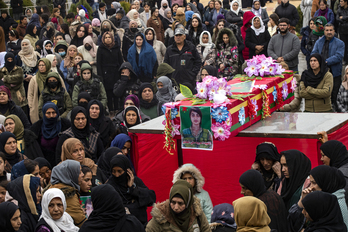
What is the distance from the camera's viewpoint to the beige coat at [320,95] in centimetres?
739

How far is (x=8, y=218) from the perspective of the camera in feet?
13.2

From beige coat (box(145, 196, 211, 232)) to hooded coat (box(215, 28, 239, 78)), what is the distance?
5556 mm

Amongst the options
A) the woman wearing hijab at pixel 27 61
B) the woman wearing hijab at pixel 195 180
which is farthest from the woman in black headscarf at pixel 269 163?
the woman wearing hijab at pixel 27 61

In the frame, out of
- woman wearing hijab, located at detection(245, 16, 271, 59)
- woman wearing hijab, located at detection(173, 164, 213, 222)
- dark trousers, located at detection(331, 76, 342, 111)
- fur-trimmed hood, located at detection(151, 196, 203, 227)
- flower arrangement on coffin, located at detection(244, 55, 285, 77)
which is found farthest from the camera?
woman wearing hijab, located at detection(245, 16, 271, 59)

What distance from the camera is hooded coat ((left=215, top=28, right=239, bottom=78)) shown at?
9.37 meters

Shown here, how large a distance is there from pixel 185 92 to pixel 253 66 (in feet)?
4.60

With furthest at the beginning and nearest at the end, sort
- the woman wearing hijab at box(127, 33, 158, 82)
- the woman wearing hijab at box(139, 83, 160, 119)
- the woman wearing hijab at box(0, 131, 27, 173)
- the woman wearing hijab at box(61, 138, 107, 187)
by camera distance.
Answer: the woman wearing hijab at box(127, 33, 158, 82) → the woman wearing hijab at box(139, 83, 160, 119) → the woman wearing hijab at box(0, 131, 27, 173) → the woman wearing hijab at box(61, 138, 107, 187)

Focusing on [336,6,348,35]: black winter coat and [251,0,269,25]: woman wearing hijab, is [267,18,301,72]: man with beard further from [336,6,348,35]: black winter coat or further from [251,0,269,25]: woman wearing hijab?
[251,0,269,25]: woman wearing hijab

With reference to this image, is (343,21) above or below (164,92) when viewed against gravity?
above

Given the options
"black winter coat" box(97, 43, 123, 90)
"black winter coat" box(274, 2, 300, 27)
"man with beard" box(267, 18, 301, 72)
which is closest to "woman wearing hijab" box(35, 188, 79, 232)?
"black winter coat" box(97, 43, 123, 90)

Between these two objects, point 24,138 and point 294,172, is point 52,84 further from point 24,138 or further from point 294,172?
point 294,172

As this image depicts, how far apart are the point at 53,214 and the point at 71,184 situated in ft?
2.08

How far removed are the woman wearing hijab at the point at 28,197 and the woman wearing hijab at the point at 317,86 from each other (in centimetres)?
457

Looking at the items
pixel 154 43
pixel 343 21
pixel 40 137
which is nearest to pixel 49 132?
pixel 40 137
